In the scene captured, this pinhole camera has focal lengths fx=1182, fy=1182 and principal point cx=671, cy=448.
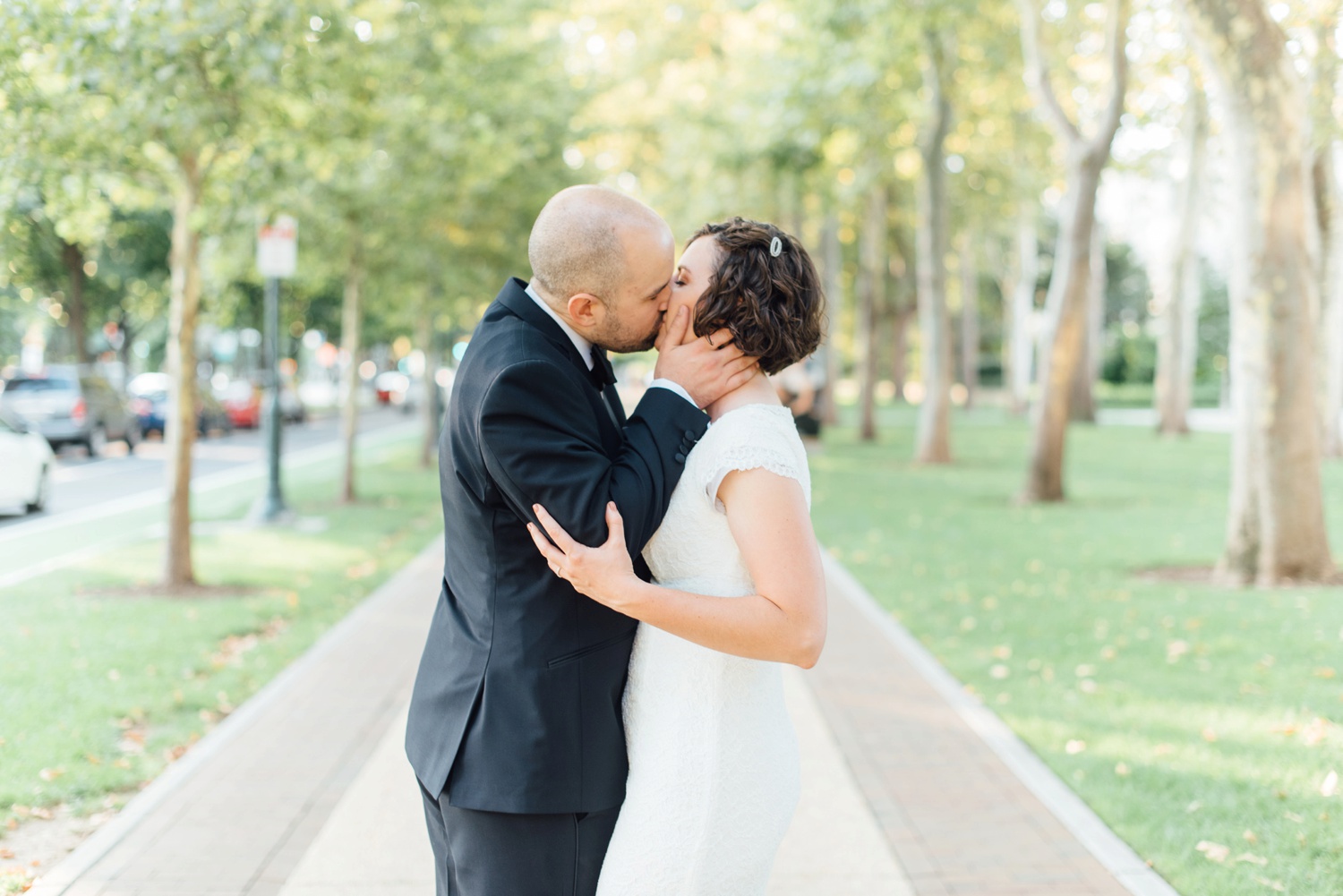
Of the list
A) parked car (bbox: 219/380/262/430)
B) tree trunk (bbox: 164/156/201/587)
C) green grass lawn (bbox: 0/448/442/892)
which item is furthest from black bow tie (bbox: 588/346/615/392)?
parked car (bbox: 219/380/262/430)

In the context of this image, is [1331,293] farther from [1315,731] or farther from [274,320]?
[1315,731]

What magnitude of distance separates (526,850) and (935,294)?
2098 cm

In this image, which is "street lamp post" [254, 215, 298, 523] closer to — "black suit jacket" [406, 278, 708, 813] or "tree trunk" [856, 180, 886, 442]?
"black suit jacket" [406, 278, 708, 813]

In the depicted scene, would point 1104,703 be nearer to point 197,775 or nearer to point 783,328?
point 197,775

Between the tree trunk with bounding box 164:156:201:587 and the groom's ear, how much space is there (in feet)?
26.8

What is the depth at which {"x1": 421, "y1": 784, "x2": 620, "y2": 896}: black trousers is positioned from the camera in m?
2.04

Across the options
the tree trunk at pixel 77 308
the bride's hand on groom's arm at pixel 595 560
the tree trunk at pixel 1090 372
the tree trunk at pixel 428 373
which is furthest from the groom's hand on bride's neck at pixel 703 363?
the tree trunk at pixel 1090 372

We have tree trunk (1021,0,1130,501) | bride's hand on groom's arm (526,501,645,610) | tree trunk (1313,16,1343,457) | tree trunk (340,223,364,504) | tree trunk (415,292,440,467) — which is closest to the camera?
bride's hand on groom's arm (526,501,645,610)

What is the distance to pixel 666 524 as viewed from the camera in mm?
2064

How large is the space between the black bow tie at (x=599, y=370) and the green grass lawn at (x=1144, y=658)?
3.06 meters

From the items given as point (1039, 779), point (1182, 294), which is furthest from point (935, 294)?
point (1039, 779)

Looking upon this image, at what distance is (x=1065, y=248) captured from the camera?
14844 mm

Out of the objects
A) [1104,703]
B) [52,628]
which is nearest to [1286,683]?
[1104,703]

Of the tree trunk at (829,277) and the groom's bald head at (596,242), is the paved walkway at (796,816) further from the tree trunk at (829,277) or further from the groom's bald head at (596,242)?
Result: the tree trunk at (829,277)
